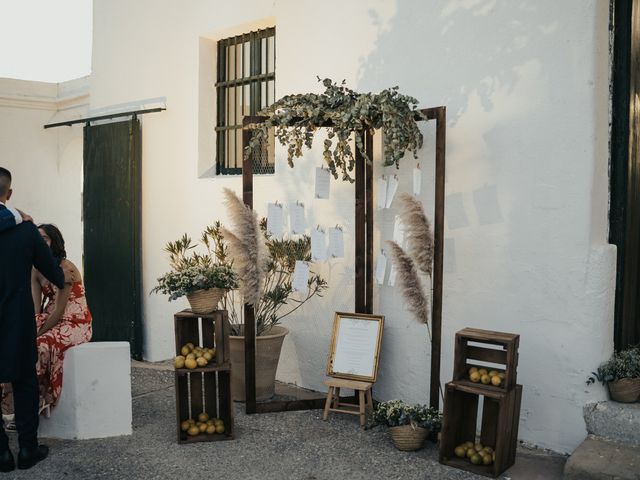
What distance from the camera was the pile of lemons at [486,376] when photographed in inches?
157

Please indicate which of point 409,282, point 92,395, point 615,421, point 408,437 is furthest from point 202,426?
point 615,421

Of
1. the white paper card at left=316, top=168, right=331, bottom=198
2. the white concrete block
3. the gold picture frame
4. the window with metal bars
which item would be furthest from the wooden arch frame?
the window with metal bars

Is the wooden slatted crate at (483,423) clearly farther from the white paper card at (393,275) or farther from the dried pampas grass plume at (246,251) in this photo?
the dried pampas grass plume at (246,251)

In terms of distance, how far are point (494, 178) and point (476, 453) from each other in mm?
1711

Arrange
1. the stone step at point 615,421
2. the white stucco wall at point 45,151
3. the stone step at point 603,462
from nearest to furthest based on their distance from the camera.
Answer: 1. the stone step at point 603,462
2. the stone step at point 615,421
3. the white stucco wall at point 45,151

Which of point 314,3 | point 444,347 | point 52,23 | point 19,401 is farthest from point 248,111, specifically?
point 52,23

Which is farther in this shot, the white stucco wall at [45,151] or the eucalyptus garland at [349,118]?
the white stucco wall at [45,151]

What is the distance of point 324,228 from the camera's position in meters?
5.62

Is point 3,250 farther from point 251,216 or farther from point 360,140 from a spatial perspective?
point 360,140

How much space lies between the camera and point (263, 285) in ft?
17.1

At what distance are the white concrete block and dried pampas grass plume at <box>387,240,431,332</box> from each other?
1870mm

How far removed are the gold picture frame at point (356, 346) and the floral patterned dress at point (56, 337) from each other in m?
1.74

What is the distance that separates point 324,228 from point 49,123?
17.8 feet

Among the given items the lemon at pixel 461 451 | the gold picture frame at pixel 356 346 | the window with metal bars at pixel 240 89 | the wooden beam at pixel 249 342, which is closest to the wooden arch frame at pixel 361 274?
the wooden beam at pixel 249 342
